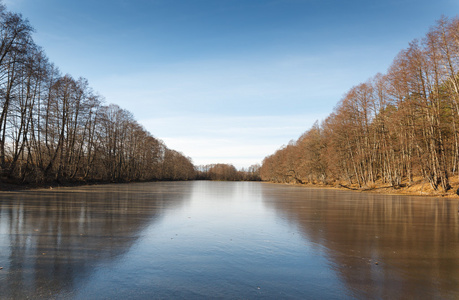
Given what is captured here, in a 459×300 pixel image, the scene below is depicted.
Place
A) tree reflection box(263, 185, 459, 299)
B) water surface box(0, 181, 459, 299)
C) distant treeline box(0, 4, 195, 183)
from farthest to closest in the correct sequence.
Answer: distant treeline box(0, 4, 195, 183) → tree reflection box(263, 185, 459, 299) → water surface box(0, 181, 459, 299)

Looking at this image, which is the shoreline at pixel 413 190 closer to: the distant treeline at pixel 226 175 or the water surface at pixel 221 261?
the water surface at pixel 221 261

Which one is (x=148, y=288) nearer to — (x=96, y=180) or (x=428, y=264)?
(x=428, y=264)

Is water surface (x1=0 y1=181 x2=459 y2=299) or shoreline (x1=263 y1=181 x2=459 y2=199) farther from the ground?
water surface (x1=0 y1=181 x2=459 y2=299)

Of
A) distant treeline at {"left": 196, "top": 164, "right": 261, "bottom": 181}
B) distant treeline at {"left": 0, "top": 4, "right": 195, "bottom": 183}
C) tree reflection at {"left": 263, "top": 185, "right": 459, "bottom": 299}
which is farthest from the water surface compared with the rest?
distant treeline at {"left": 196, "top": 164, "right": 261, "bottom": 181}

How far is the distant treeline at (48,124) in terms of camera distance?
2377 cm

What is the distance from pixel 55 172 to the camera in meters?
34.1

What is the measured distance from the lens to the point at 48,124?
113 feet

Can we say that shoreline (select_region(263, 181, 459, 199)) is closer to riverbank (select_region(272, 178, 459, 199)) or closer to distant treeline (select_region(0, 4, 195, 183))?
riverbank (select_region(272, 178, 459, 199))

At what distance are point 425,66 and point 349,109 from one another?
14299 mm

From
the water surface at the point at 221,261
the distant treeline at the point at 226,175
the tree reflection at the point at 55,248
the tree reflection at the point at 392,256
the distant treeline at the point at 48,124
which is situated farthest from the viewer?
the distant treeline at the point at 226,175

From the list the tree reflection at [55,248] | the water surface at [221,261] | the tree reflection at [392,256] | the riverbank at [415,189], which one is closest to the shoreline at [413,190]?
the riverbank at [415,189]

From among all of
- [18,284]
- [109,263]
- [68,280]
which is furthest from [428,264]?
[18,284]

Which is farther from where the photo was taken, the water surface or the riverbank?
the riverbank

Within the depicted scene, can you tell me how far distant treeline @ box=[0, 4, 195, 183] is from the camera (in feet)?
78.0
